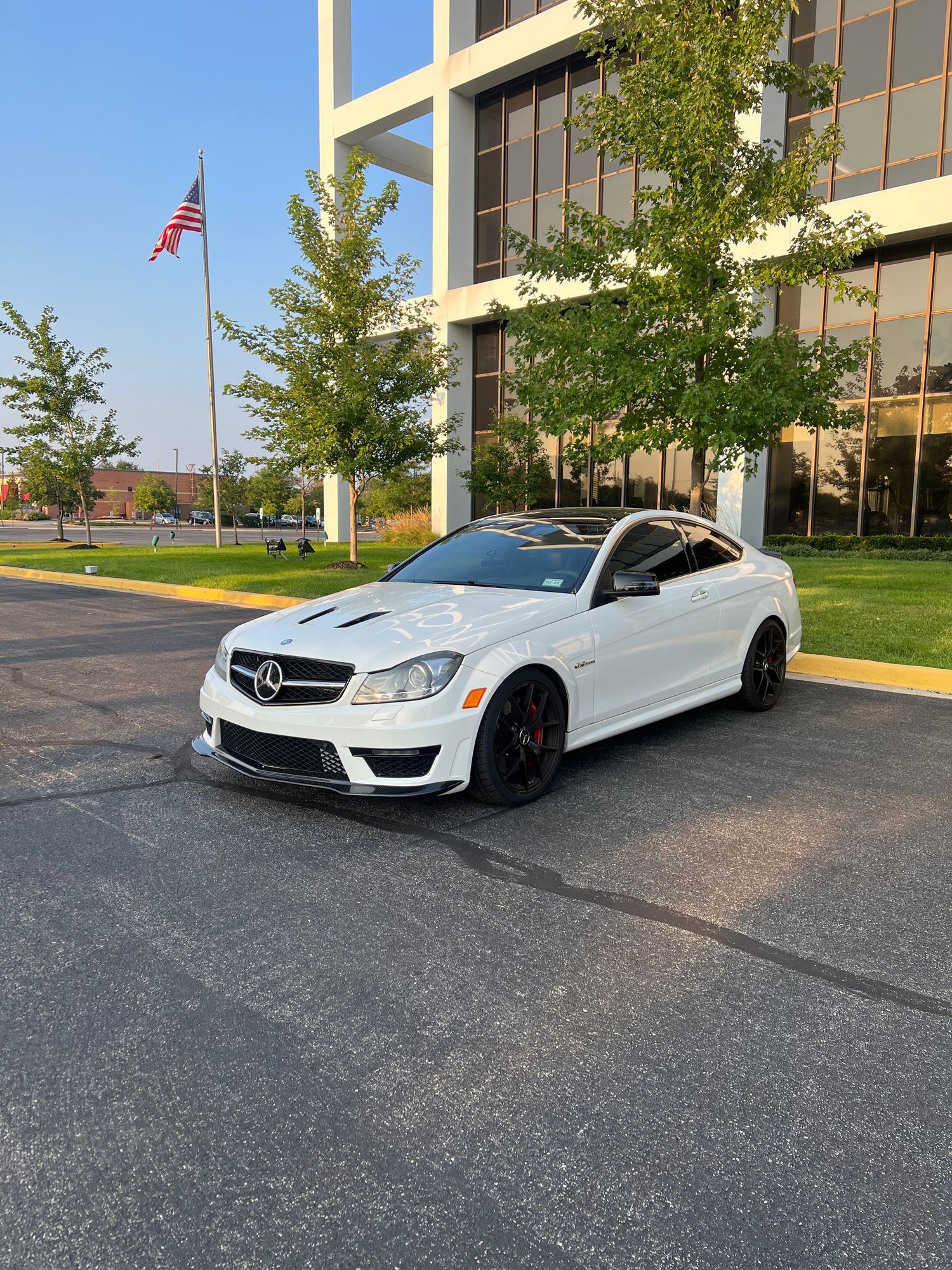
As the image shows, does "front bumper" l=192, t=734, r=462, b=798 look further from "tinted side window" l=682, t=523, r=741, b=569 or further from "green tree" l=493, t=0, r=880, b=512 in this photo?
"green tree" l=493, t=0, r=880, b=512

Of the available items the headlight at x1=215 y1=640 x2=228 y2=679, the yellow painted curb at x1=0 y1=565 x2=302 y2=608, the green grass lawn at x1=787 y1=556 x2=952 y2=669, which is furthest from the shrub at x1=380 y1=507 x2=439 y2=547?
the headlight at x1=215 y1=640 x2=228 y2=679

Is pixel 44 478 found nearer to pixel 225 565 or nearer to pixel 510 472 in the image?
pixel 225 565

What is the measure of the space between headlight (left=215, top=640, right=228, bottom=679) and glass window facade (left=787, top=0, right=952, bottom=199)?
73.9 feet

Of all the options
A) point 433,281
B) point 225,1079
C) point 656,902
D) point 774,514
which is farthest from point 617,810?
point 433,281

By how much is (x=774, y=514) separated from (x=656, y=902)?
2367cm

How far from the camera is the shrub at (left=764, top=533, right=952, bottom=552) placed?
21922mm

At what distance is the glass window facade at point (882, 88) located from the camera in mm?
21594

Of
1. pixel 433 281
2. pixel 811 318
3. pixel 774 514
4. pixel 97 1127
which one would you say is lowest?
pixel 97 1127

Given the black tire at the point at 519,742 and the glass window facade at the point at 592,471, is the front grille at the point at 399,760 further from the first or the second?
the glass window facade at the point at 592,471

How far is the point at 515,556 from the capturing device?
5891 mm

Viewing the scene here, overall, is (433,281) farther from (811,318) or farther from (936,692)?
(936,692)

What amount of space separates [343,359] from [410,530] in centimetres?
1459

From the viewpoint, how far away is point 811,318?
79.8ft

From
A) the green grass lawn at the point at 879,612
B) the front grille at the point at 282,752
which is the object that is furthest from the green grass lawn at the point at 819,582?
the front grille at the point at 282,752
